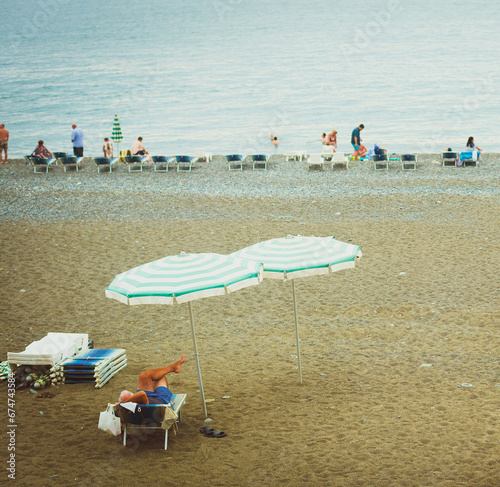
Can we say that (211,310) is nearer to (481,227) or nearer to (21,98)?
(481,227)

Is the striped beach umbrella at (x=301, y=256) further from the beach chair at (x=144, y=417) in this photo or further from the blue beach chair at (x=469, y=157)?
the blue beach chair at (x=469, y=157)

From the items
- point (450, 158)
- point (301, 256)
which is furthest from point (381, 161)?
point (301, 256)

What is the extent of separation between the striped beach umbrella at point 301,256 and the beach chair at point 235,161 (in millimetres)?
15050

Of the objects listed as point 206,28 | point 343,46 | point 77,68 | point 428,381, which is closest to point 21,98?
point 77,68

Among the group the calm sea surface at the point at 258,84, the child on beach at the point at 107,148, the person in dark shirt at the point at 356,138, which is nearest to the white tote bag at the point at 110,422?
the person in dark shirt at the point at 356,138

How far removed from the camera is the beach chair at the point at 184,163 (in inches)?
857

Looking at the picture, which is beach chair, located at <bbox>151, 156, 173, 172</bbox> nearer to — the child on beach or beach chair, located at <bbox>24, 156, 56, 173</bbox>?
beach chair, located at <bbox>24, 156, 56, 173</bbox>

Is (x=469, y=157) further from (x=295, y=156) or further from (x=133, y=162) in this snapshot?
(x=133, y=162)

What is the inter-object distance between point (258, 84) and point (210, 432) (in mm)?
69866

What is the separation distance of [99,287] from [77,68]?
93638 mm

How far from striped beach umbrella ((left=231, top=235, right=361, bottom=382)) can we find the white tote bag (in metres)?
2.14

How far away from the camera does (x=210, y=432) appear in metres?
6.29

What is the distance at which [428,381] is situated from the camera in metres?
7.29

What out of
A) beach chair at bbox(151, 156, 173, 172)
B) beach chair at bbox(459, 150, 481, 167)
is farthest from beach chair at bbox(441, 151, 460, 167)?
beach chair at bbox(151, 156, 173, 172)
